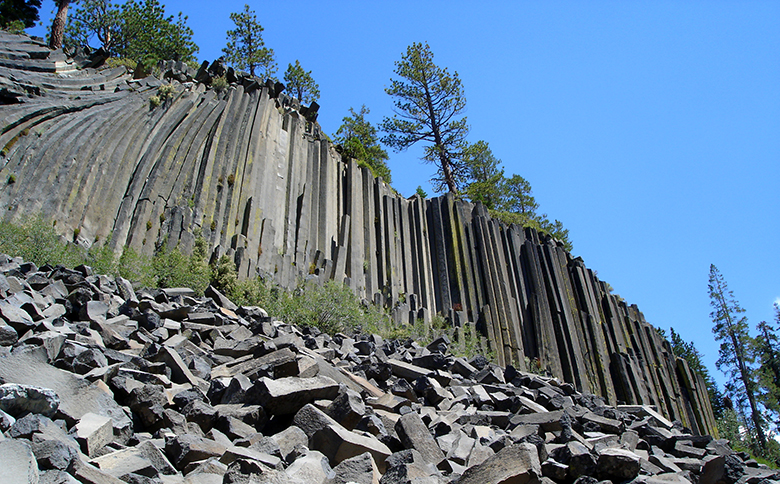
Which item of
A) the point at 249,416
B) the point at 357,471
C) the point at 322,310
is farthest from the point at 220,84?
the point at 357,471

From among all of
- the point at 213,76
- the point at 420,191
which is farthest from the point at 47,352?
the point at 420,191

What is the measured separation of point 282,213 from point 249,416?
33.1 feet

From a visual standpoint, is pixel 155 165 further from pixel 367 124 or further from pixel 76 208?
pixel 367 124

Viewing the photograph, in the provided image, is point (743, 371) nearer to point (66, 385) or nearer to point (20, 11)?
point (66, 385)

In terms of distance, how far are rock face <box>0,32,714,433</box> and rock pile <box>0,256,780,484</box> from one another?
118 cm

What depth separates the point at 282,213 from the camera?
45.4 ft

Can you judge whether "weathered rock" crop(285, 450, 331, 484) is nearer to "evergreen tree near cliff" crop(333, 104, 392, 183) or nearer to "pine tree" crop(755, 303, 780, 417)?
"evergreen tree near cliff" crop(333, 104, 392, 183)

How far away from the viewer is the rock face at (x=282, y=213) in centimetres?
1068

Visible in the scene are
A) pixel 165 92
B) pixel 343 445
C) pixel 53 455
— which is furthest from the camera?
pixel 165 92

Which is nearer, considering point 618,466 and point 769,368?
point 618,466

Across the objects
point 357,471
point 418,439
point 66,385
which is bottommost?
point 357,471

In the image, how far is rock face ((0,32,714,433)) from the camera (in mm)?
10680

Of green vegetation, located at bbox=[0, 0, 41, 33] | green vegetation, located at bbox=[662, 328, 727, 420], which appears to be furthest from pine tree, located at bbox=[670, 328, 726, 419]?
green vegetation, located at bbox=[0, 0, 41, 33]

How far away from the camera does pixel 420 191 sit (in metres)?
27.1
